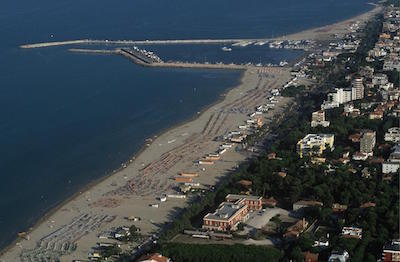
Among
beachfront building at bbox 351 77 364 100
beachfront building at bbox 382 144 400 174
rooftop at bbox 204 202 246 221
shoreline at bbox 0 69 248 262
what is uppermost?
beachfront building at bbox 351 77 364 100

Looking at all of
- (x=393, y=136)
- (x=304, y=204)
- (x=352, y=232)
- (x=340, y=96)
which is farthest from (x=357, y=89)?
(x=352, y=232)

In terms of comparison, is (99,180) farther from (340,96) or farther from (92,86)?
(92,86)

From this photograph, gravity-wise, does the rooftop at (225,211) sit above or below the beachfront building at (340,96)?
below

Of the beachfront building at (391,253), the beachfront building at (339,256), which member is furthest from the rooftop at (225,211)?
the beachfront building at (391,253)

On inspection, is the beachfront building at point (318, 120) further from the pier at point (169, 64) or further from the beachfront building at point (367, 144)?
the pier at point (169, 64)

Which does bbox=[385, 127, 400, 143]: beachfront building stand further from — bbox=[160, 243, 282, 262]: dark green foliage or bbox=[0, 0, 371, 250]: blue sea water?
bbox=[160, 243, 282, 262]: dark green foliage

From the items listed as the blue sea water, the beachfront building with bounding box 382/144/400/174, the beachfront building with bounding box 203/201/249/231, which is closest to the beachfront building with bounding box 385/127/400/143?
the beachfront building with bounding box 382/144/400/174
